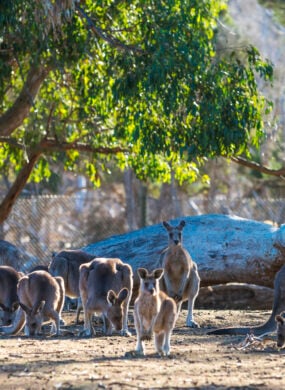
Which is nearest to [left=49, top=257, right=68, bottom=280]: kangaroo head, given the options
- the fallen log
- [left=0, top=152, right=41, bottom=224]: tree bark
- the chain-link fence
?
the fallen log

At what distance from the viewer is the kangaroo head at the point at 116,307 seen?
A: 1025cm

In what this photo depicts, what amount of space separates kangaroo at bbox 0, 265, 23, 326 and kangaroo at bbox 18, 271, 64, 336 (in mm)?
622

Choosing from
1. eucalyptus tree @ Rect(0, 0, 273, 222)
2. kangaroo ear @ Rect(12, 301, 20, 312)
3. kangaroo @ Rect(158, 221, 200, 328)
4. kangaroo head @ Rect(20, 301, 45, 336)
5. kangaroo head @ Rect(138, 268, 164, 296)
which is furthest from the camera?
eucalyptus tree @ Rect(0, 0, 273, 222)

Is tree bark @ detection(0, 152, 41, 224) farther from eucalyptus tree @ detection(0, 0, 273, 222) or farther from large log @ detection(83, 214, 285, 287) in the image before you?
large log @ detection(83, 214, 285, 287)

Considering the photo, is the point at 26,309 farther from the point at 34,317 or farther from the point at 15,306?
the point at 15,306

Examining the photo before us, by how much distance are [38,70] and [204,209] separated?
1003 cm

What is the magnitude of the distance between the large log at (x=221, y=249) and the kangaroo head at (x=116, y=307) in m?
3.77

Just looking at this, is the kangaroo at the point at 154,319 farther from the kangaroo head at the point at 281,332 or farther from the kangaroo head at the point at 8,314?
the kangaroo head at the point at 8,314

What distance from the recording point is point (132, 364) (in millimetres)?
8070

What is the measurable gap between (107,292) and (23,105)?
6.28m

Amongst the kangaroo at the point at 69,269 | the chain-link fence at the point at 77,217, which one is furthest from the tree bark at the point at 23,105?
the chain-link fence at the point at 77,217

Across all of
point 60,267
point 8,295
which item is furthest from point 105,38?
point 8,295

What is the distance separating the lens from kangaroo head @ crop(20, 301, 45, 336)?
10.5 metres

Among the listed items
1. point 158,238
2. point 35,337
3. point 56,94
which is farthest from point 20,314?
point 56,94
